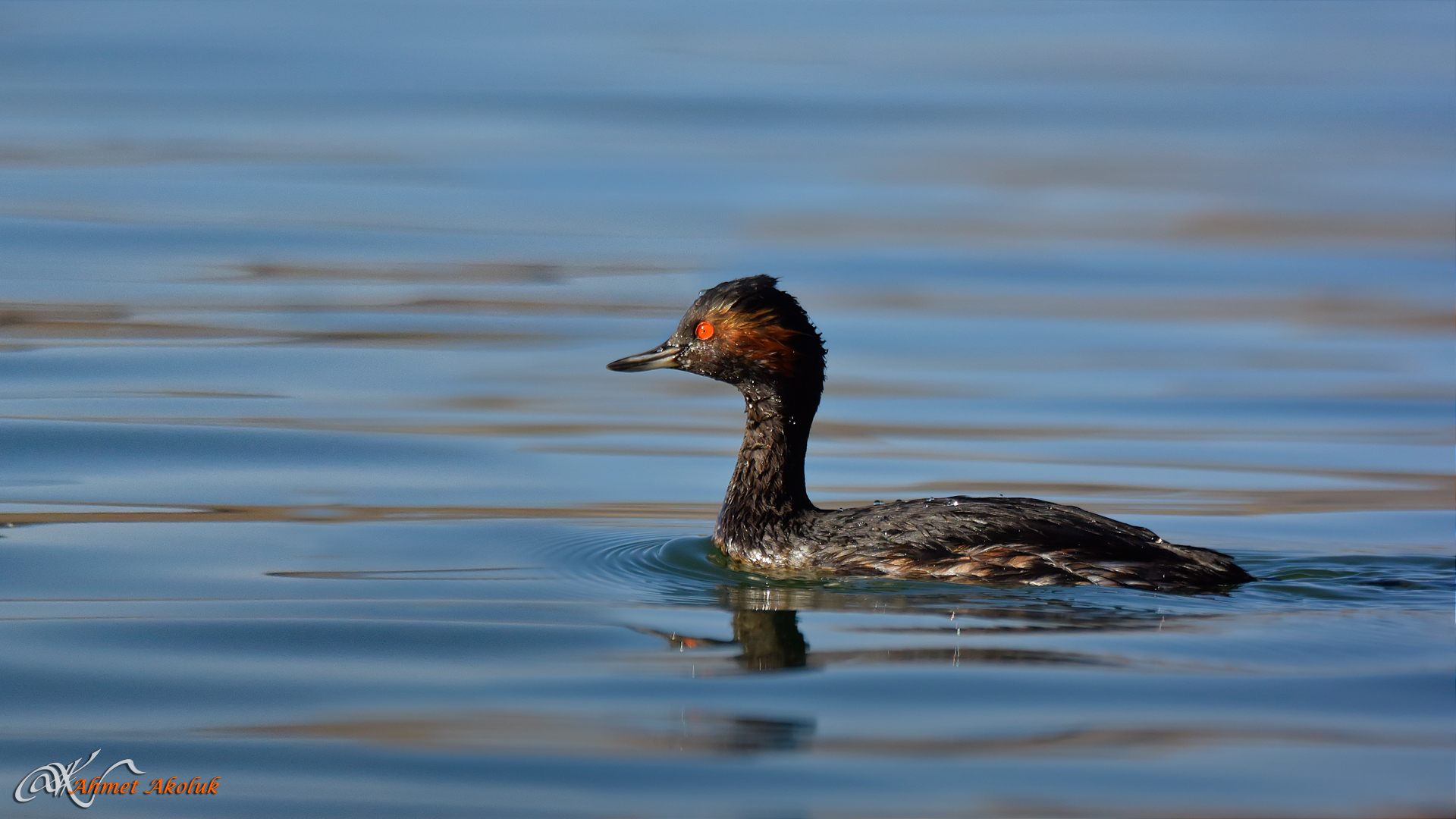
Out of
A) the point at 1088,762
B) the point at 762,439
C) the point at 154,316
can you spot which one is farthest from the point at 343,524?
the point at 154,316

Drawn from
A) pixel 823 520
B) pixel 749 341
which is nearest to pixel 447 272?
pixel 749 341

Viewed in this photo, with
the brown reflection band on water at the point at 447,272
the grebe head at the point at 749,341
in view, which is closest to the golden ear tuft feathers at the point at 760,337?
the grebe head at the point at 749,341

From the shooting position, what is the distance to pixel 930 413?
12.0m

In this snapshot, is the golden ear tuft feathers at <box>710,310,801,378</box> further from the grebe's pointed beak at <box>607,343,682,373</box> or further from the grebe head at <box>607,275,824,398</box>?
the grebe's pointed beak at <box>607,343,682,373</box>

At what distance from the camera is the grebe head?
8.72 meters

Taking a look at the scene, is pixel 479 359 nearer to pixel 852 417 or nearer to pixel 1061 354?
pixel 852 417

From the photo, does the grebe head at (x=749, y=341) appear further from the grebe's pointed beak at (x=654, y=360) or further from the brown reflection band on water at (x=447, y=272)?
the brown reflection band on water at (x=447, y=272)

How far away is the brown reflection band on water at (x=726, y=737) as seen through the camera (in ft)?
19.2

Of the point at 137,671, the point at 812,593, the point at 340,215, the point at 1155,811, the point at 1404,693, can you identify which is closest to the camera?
the point at 1155,811

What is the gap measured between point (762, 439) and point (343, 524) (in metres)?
2.01

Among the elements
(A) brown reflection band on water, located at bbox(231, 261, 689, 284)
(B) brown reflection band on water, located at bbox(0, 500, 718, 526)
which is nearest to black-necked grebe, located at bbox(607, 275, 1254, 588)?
(B) brown reflection band on water, located at bbox(0, 500, 718, 526)
